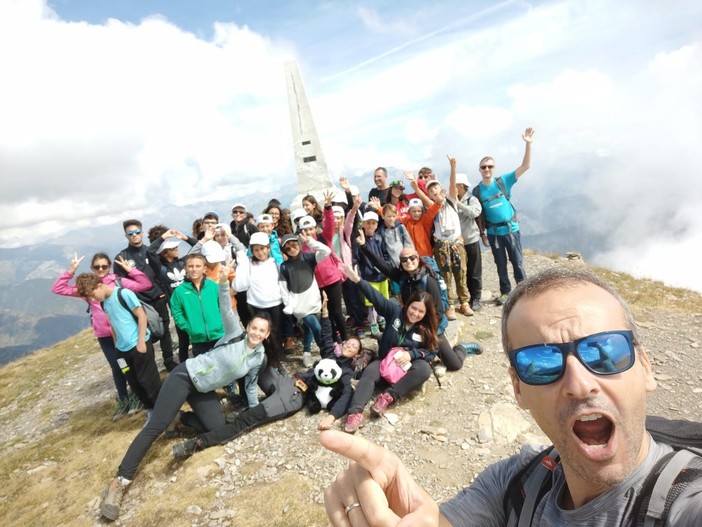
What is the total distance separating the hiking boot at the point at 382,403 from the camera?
21.6 feet

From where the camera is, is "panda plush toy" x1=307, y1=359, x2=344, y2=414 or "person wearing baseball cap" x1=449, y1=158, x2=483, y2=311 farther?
"person wearing baseball cap" x1=449, y1=158, x2=483, y2=311

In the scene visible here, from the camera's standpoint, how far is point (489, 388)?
23.4ft

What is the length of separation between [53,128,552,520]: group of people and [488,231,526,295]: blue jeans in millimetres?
41

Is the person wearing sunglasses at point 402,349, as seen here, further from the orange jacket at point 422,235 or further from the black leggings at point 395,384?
the orange jacket at point 422,235

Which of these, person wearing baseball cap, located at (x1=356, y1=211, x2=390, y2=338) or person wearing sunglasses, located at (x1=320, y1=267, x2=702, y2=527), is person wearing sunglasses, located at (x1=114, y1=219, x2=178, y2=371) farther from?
person wearing sunglasses, located at (x1=320, y1=267, x2=702, y2=527)

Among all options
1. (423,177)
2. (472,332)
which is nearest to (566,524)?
(472,332)

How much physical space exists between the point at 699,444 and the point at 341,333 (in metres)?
7.10

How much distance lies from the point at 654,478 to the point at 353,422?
528 centimetres

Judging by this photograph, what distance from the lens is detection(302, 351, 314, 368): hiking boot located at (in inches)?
336

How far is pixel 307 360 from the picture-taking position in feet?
28.1

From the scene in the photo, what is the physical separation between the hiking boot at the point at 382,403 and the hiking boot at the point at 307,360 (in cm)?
228

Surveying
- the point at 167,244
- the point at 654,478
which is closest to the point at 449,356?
the point at 654,478

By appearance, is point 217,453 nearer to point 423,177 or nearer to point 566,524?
point 566,524

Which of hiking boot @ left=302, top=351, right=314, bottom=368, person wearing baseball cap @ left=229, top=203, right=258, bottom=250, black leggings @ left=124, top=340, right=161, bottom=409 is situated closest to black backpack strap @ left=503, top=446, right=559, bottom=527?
hiking boot @ left=302, top=351, right=314, bottom=368
